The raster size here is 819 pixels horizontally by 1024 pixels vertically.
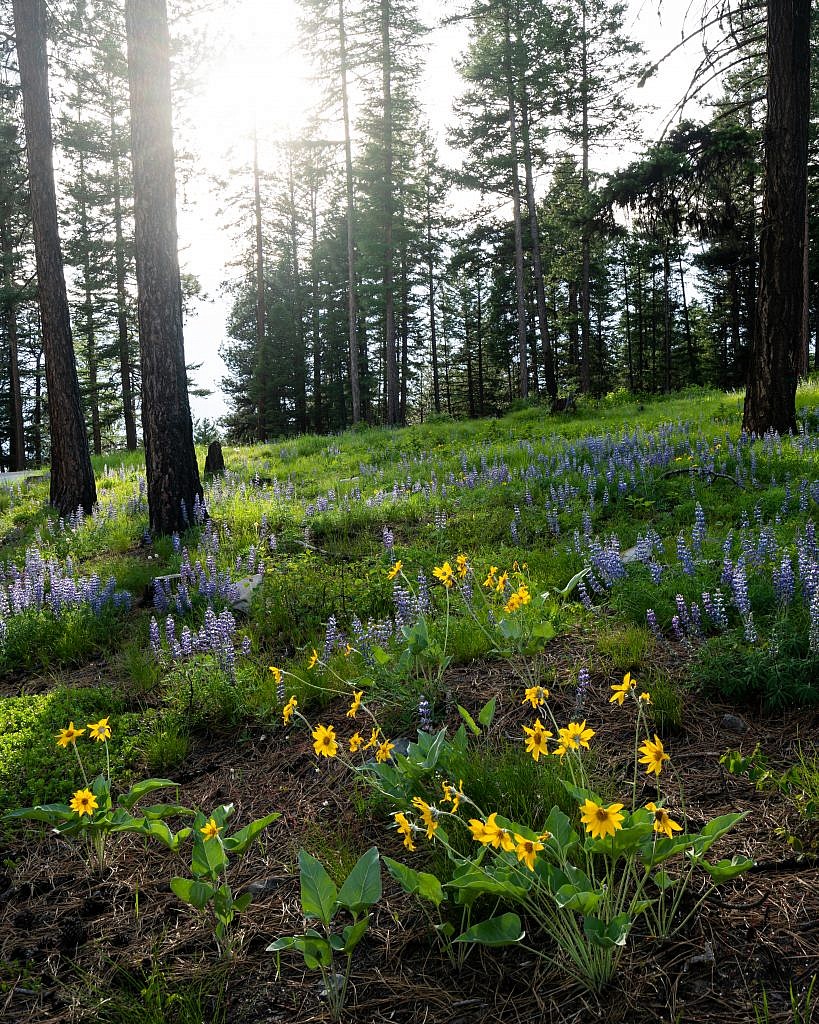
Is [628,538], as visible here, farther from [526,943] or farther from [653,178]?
[653,178]

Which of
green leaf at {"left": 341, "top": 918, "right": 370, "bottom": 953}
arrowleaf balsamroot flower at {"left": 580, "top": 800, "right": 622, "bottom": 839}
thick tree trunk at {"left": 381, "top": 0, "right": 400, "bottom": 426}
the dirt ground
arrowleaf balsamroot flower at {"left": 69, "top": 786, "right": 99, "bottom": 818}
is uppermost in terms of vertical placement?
thick tree trunk at {"left": 381, "top": 0, "right": 400, "bottom": 426}

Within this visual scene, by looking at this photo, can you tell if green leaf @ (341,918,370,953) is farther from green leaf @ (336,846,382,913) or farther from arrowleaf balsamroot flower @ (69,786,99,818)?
arrowleaf balsamroot flower @ (69,786,99,818)

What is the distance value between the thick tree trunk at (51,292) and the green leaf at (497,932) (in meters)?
9.84

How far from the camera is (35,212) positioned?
10.4m

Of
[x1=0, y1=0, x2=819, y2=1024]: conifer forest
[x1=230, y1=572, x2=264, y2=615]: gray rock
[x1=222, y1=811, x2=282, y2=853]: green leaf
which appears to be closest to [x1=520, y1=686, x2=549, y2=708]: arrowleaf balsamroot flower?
[x1=0, y1=0, x2=819, y2=1024]: conifer forest

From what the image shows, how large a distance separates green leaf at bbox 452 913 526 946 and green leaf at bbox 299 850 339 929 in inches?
16.1

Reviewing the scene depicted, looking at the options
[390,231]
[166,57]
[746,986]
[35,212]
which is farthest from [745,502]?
[390,231]

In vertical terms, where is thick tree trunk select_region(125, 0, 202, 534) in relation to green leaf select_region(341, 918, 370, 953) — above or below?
above

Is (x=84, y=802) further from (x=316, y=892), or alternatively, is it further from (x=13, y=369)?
(x=13, y=369)

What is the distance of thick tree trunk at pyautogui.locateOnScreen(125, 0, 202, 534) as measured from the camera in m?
7.28

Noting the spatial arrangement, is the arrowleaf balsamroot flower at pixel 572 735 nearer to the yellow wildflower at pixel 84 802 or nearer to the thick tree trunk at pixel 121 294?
the yellow wildflower at pixel 84 802

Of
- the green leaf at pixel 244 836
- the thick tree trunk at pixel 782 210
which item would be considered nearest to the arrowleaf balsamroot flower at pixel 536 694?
the green leaf at pixel 244 836

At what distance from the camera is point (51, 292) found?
10.2m

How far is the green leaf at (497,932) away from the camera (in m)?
1.69
